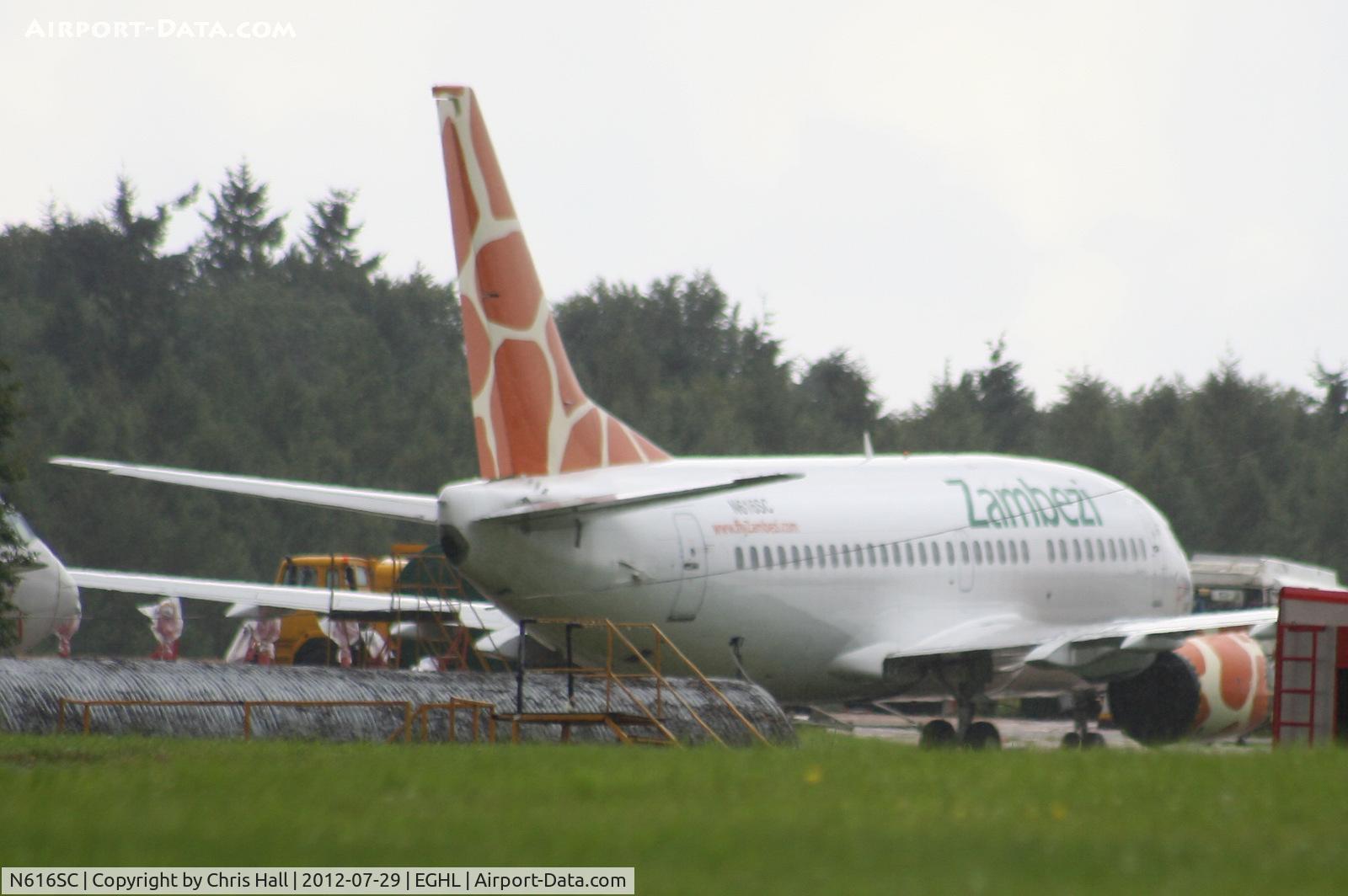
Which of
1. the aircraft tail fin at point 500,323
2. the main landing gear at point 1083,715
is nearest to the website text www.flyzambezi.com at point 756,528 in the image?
the aircraft tail fin at point 500,323

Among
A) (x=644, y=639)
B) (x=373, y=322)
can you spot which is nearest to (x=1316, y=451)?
(x=373, y=322)

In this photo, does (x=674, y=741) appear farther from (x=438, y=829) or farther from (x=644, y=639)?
(x=438, y=829)

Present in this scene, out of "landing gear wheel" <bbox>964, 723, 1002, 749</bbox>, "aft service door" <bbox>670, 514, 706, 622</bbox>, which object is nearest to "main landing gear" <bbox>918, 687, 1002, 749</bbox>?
"landing gear wheel" <bbox>964, 723, 1002, 749</bbox>

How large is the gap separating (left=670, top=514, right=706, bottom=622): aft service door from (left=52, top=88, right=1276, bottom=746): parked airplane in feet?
0.08

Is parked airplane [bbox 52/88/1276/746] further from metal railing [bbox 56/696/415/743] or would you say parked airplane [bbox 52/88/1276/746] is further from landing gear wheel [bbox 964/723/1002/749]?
metal railing [bbox 56/696/415/743]

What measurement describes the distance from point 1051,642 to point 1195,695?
353 cm

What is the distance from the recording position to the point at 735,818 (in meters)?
10.5

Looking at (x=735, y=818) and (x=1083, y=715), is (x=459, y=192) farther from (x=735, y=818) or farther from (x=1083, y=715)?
(x=735, y=818)

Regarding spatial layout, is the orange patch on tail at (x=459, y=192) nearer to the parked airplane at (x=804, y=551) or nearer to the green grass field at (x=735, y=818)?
the parked airplane at (x=804, y=551)

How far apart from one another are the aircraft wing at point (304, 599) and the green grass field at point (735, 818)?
563 inches

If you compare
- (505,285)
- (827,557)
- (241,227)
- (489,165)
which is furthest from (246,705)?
(241,227)

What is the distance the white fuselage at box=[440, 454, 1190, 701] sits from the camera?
2184 centimetres

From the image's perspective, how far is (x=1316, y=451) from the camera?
7456cm

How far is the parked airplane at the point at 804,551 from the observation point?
21.8 metres
